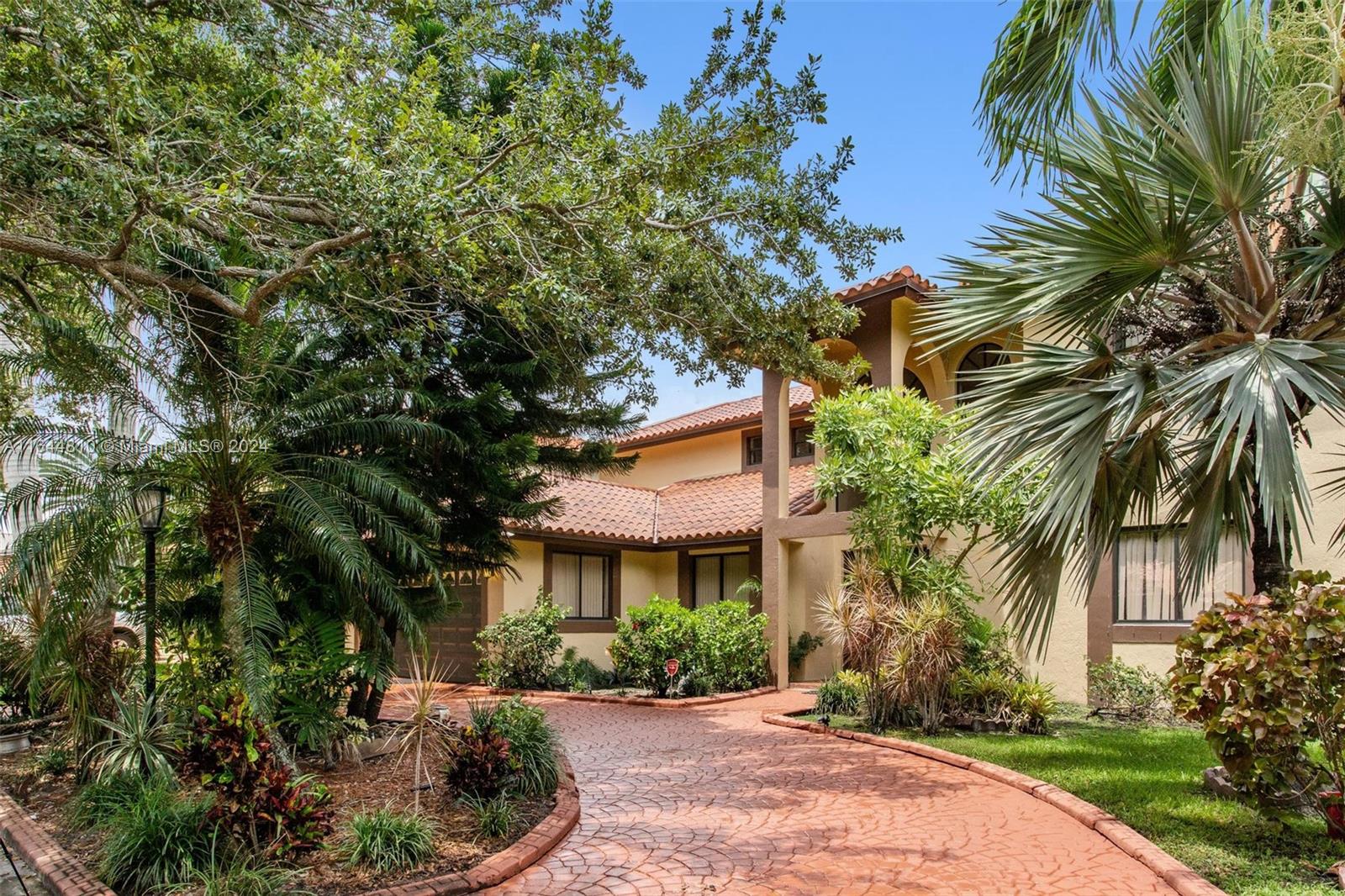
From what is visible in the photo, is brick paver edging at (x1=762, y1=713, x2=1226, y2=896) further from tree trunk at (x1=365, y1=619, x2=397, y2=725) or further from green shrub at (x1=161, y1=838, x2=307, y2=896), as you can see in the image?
green shrub at (x1=161, y1=838, x2=307, y2=896)

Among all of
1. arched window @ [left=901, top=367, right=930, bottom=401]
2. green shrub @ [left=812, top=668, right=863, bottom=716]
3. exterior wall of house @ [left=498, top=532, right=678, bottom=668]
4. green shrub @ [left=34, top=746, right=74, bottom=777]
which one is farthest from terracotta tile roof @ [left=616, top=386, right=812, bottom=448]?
green shrub @ [left=34, top=746, right=74, bottom=777]

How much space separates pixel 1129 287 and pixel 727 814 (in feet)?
21.2

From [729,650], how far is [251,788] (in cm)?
1150

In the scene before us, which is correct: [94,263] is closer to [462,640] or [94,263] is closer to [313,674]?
[313,674]

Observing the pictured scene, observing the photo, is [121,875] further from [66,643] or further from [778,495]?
[778,495]

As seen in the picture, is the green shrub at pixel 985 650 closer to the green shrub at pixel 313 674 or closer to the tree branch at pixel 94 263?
the green shrub at pixel 313 674

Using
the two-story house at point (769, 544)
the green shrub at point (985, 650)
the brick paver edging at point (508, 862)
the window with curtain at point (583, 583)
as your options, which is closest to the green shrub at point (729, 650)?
the two-story house at point (769, 544)

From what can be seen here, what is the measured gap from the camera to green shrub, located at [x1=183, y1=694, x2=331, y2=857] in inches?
249

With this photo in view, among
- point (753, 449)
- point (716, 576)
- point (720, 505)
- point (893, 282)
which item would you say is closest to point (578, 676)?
point (716, 576)

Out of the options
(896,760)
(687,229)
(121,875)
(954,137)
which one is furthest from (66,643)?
(954,137)

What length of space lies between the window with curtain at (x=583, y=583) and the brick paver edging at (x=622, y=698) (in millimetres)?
3075

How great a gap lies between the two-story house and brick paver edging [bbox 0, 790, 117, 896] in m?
→ 6.65

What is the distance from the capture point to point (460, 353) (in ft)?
40.4

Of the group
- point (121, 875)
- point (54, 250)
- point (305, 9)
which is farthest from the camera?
point (305, 9)
